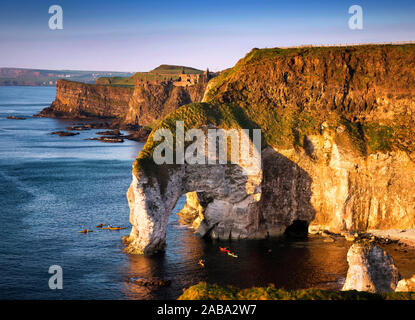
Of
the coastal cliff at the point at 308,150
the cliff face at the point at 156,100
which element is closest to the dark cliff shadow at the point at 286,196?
the coastal cliff at the point at 308,150

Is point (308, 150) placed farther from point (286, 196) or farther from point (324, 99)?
point (324, 99)

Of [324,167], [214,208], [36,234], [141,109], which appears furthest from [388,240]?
[141,109]

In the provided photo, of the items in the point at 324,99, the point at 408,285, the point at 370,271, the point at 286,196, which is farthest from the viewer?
the point at 324,99

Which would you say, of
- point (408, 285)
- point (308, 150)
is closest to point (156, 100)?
point (308, 150)

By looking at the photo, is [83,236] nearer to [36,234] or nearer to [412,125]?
[36,234]

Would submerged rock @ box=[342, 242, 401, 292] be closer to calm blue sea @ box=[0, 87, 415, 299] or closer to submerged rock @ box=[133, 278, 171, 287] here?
calm blue sea @ box=[0, 87, 415, 299]
